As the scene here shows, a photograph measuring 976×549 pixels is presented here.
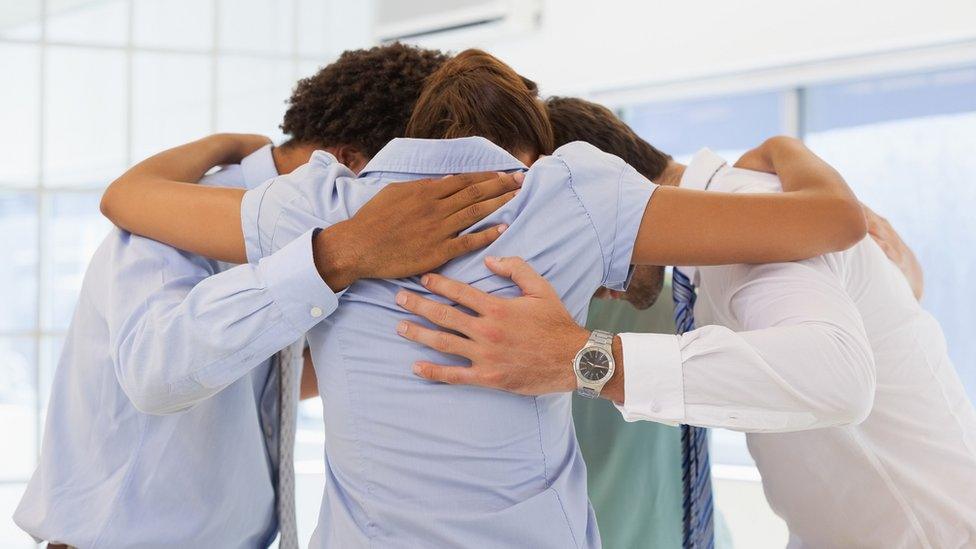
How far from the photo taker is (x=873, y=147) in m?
4.08

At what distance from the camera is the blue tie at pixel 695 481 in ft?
4.52

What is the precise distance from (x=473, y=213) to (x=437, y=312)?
0.38ft

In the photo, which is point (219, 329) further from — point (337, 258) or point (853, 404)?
point (853, 404)

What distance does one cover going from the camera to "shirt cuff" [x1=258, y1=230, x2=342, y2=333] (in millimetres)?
973

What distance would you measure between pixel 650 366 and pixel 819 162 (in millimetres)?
442

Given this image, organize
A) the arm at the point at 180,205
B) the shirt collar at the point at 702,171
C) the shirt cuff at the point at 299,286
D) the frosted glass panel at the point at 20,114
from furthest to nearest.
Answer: the frosted glass panel at the point at 20,114, the shirt collar at the point at 702,171, the arm at the point at 180,205, the shirt cuff at the point at 299,286

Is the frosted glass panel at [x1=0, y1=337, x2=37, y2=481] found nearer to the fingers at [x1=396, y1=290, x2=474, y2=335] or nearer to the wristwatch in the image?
the fingers at [x1=396, y1=290, x2=474, y2=335]

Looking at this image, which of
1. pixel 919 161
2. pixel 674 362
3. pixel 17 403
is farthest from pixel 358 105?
pixel 919 161

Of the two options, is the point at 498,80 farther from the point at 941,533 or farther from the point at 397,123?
the point at 941,533

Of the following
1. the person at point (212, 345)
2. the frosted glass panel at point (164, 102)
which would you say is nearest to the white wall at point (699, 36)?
the frosted glass panel at point (164, 102)

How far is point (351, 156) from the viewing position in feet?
4.64

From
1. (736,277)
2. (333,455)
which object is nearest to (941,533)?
(736,277)

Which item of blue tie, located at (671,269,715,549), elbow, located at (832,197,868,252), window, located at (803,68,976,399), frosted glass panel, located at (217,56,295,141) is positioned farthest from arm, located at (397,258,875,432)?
window, located at (803,68,976,399)

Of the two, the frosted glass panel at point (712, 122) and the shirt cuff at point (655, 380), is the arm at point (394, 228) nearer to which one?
the shirt cuff at point (655, 380)
